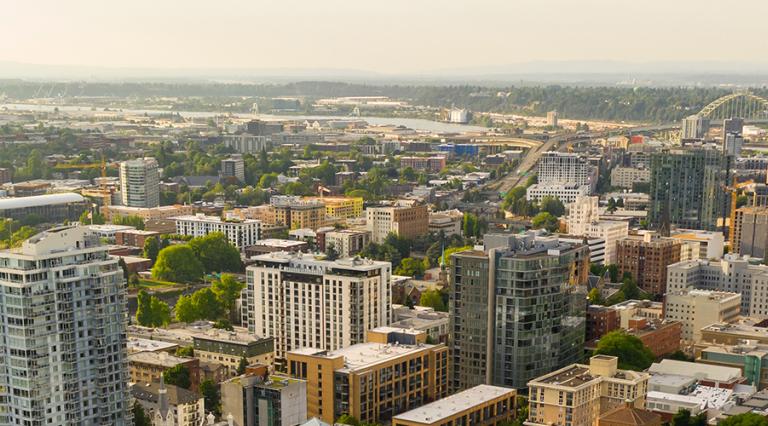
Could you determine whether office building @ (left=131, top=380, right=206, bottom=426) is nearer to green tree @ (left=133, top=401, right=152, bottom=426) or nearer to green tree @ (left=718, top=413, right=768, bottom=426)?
green tree @ (left=133, top=401, right=152, bottom=426)

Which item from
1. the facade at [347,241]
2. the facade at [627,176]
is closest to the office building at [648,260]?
the facade at [347,241]

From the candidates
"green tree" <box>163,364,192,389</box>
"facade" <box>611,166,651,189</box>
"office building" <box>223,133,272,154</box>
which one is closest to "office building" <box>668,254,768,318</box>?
"green tree" <box>163,364,192,389</box>

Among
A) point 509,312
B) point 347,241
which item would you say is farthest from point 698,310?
point 347,241

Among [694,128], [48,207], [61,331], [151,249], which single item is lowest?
[151,249]

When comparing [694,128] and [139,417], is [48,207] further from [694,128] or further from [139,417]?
[694,128]

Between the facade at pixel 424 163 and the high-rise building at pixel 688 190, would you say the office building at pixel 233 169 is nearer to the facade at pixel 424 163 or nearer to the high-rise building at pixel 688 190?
the facade at pixel 424 163
